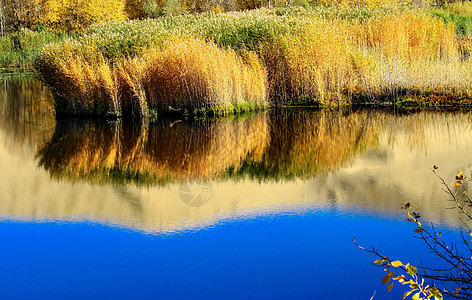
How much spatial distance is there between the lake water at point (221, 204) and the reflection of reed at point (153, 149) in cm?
4

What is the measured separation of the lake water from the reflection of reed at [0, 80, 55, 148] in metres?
0.28

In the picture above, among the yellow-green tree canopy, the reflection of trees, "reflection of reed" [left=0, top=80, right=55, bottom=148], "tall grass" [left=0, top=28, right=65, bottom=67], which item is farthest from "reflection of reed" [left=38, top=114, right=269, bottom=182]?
the yellow-green tree canopy

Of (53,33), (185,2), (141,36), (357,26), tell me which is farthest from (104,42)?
(185,2)

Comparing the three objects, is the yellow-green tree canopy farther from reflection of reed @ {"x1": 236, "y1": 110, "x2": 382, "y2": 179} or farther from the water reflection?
reflection of reed @ {"x1": 236, "y1": 110, "x2": 382, "y2": 179}

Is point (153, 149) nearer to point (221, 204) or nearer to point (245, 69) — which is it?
point (221, 204)

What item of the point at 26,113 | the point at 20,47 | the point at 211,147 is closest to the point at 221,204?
the point at 211,147

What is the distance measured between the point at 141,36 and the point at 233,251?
11323mm

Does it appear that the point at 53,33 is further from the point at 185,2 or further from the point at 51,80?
the point at 51,80

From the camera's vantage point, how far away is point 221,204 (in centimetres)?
742

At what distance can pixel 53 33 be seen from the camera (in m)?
38.3

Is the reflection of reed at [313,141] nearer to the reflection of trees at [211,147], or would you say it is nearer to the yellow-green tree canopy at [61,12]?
the reflection of trees at [211,147]

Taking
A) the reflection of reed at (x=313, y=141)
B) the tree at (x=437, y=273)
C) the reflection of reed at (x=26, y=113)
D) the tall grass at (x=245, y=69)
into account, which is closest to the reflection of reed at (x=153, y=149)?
the reflection of reed at (x=313, y=141)

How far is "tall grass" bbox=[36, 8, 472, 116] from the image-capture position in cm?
1407

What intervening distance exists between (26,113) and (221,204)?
1142 centimetres
